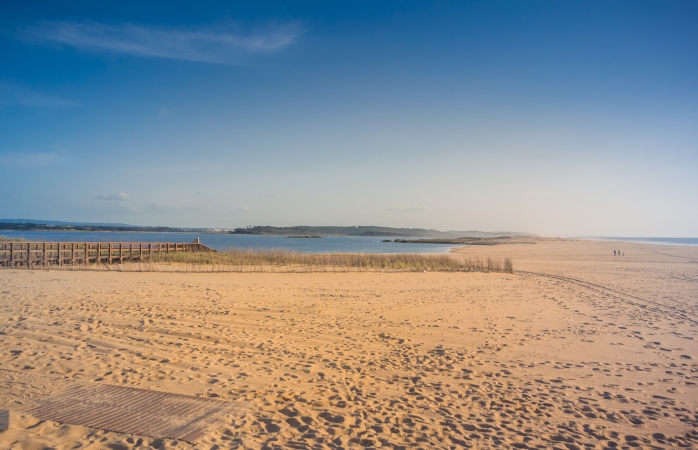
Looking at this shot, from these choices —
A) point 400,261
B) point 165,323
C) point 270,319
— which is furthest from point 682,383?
point 400,261

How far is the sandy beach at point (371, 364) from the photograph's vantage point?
4.85 meters

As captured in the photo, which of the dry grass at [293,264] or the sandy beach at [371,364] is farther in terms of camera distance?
the dry grass at [293,264]

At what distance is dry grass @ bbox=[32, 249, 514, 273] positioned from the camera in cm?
2420

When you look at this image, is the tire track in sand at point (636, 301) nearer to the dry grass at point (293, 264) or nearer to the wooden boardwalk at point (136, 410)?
the dry grass at point (293, 264)

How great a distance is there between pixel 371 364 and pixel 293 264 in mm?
20399

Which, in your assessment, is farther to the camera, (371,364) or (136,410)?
(371,364)

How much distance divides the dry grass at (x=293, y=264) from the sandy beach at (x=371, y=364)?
384 inches

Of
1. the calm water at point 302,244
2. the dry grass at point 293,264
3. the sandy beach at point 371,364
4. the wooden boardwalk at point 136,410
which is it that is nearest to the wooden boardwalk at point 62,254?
the dry grass at point 293,264

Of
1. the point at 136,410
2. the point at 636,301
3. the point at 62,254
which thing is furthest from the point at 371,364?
the point at 62,254

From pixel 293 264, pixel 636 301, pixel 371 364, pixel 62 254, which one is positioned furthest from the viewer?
pixel 293 264

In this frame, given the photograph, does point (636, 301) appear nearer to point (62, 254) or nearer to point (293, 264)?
point (293, 264)

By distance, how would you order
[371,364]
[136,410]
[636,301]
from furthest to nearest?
1. [636,301]
2. [371,364]
3. [136,410]

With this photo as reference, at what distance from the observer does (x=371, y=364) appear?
7301mm

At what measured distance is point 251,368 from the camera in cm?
696
